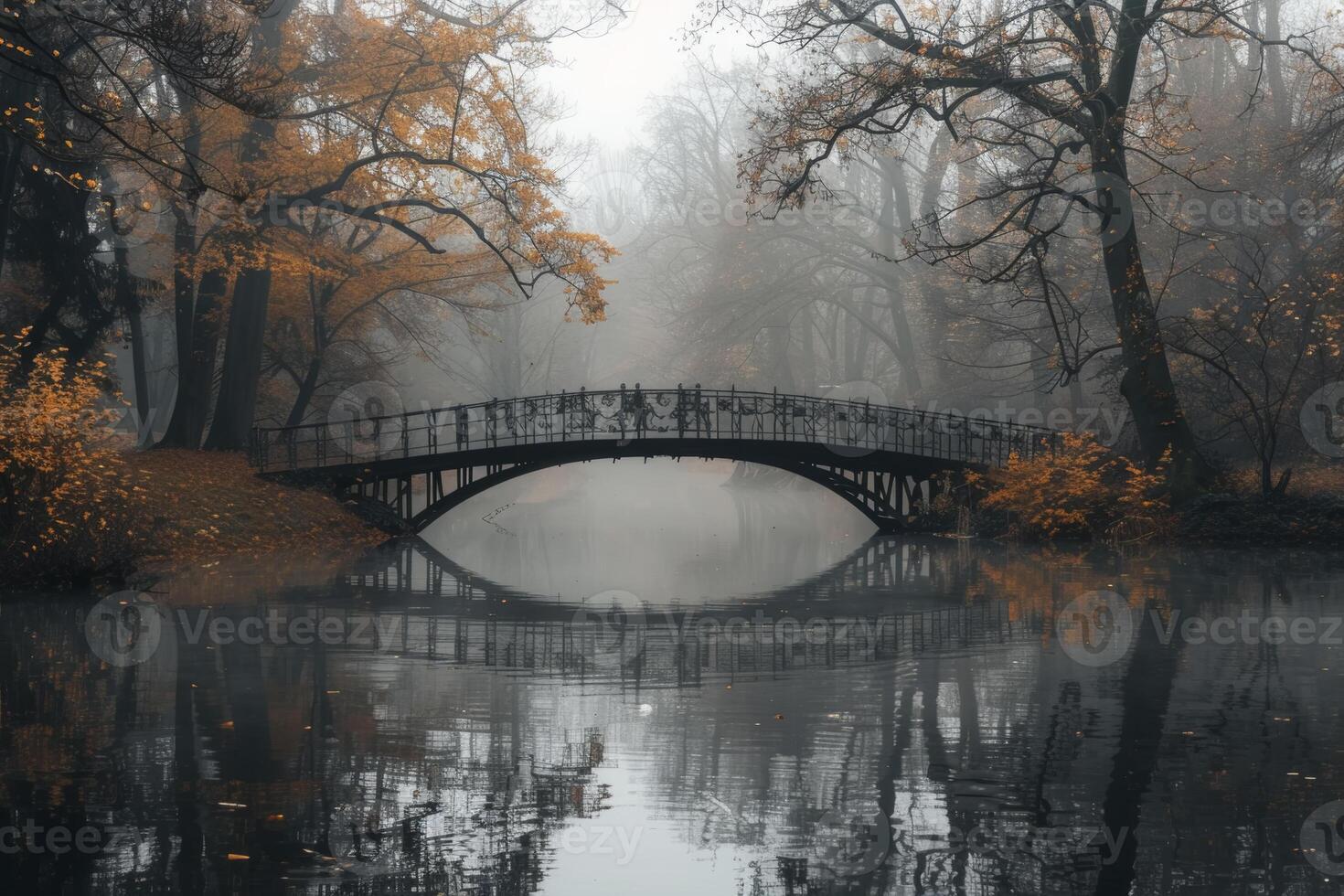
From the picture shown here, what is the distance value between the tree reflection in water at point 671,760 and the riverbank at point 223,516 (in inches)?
232

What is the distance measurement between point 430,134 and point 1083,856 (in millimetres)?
19515

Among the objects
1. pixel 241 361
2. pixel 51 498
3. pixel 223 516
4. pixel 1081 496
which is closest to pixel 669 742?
pixel 51 498

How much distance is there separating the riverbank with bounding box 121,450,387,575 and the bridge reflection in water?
3050 mm

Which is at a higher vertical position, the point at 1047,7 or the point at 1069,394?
the point at 1047,7

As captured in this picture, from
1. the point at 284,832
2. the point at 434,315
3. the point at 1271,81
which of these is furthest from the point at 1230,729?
the point at 434,315

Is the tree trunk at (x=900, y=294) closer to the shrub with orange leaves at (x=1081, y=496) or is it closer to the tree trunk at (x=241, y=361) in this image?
the shrub with orange leaves at (x=1081, y=496)

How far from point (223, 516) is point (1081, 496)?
44.6ft

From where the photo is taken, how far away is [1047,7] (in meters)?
19.7

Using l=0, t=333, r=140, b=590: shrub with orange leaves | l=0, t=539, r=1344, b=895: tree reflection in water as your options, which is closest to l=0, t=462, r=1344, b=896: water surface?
l=0, t=539, r=1344, b=895: tree reflection in water

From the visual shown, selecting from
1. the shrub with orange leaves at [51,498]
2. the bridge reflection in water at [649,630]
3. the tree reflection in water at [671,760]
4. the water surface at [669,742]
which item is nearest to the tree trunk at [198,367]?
the bridge reflection in water at [649,630]

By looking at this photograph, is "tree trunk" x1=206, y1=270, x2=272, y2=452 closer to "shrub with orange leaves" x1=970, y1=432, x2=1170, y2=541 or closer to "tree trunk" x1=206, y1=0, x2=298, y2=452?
"tree trunk" x1=206, y1=0, x2=298, y2=452

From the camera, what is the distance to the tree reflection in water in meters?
5.68

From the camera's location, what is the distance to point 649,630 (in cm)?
1327

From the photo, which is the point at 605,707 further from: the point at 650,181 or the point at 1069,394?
the point at 650,181
